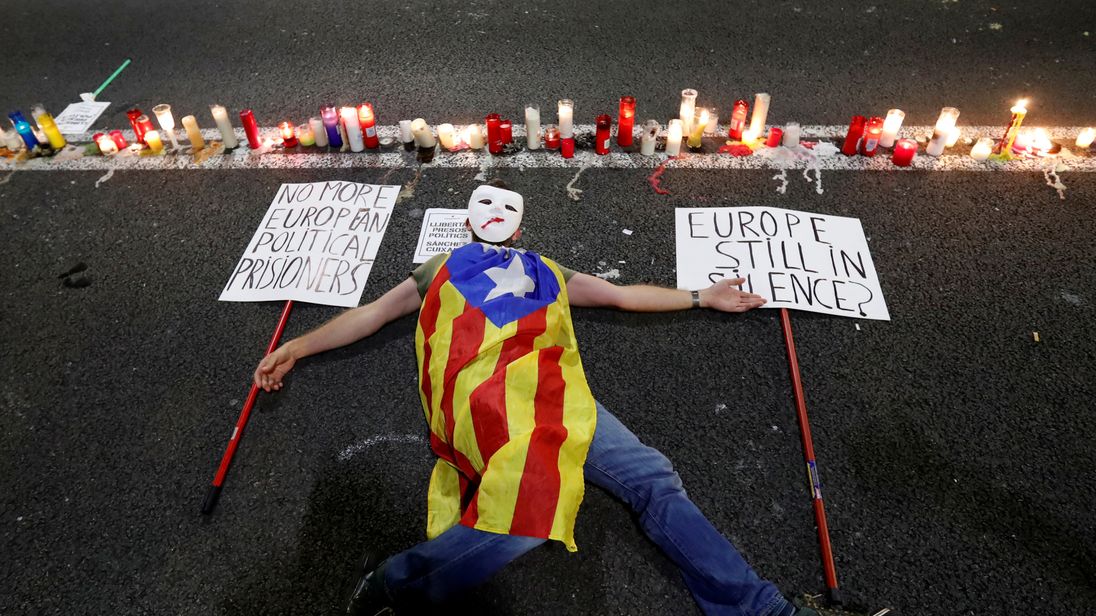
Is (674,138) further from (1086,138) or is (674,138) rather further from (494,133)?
(1086,138)

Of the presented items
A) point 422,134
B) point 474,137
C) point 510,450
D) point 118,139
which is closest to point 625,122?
point 474,137

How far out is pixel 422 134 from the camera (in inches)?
124

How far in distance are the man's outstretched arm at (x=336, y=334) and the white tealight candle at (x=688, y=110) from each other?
1.73 m

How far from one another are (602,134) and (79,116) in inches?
116

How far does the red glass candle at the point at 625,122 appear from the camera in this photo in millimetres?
3096

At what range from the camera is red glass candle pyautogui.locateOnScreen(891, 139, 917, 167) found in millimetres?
2992

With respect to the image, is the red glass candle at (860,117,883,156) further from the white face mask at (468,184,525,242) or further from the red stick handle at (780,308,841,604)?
the white face mask at (468,184,525,242)

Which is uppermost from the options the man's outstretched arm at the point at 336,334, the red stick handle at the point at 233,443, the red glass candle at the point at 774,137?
the red glass candle at the point at 774,137

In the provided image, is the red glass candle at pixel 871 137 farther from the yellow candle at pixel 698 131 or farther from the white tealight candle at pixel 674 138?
the white tealight candle at pixel 674 138

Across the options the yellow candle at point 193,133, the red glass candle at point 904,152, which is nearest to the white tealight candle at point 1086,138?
the red glass candle at point 904,152

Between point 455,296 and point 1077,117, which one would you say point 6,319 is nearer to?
point 455,296

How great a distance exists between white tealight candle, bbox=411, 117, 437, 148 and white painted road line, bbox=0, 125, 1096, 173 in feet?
0.26

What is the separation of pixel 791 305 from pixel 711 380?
18.4 inches

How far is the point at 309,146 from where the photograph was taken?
3.34 metres
